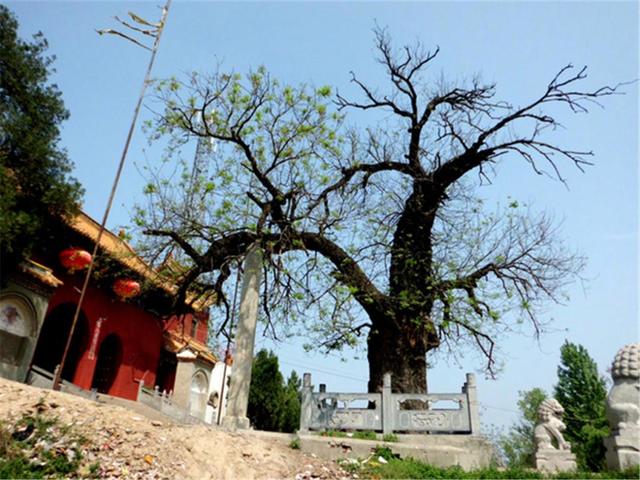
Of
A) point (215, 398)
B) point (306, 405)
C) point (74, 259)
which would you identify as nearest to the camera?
point (306, 405)

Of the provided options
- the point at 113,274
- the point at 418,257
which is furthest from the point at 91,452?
the point at 113,274

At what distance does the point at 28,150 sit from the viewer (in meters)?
10.2

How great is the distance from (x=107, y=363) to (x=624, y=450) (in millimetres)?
13862

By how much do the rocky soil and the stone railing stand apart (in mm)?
1156

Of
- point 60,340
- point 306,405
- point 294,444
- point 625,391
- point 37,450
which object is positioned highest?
point 60,340

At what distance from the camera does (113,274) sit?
12.6 meters

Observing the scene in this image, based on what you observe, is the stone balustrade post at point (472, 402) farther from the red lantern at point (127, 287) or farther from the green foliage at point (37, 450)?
the red lantern at point (127, 287)

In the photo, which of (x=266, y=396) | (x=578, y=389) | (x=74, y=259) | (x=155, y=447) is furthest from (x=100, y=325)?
(x=578, y=389)

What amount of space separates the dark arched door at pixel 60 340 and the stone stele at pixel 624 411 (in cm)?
1277

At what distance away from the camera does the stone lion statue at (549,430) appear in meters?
7.35

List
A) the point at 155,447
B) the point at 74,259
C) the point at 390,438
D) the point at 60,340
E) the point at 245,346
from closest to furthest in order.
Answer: the point at 155,447
the point at 390,438
the point at 245,346
the point at 74,259
the point at 60,340

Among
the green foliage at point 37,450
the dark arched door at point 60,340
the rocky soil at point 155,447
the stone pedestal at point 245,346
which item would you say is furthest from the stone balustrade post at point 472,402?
the dark arched door at point 60,340

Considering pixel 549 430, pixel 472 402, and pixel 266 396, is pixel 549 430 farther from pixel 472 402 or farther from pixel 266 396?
pixel 266 396

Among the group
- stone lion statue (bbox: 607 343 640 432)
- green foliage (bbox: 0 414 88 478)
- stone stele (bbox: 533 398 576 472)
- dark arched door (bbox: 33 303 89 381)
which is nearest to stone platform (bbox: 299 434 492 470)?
stone stele (bbox: 533 398 576 472)
